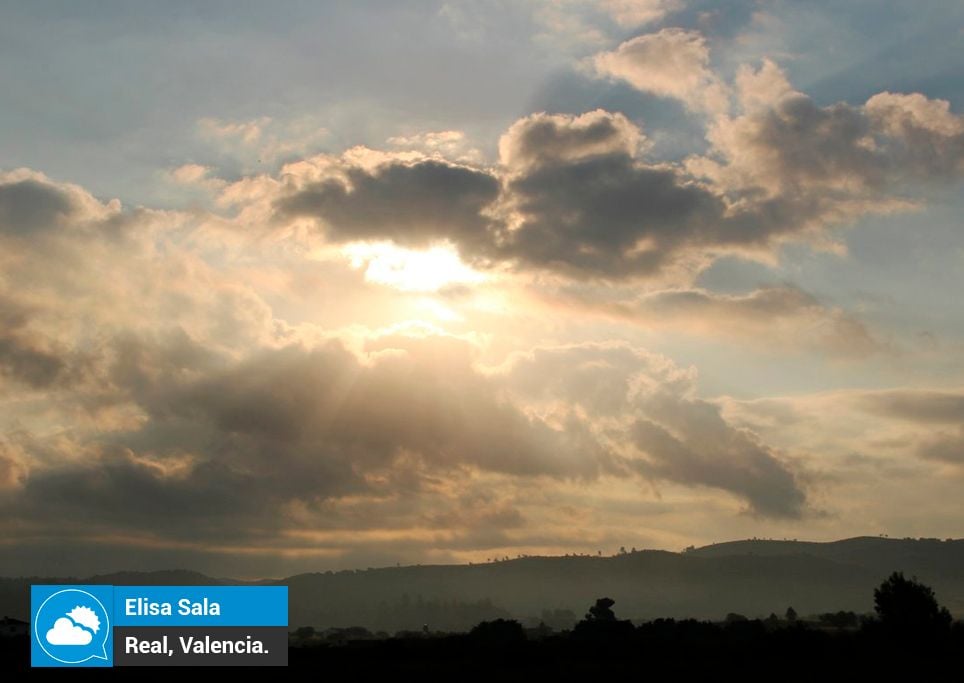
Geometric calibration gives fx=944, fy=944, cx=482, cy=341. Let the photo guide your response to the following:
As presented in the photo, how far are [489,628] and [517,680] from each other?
79.5m

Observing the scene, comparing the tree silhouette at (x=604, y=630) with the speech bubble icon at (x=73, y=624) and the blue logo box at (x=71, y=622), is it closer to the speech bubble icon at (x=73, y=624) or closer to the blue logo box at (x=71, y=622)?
the speech bubble icon at (x=73, y=624)

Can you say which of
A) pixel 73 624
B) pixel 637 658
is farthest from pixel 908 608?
pixel 73 624

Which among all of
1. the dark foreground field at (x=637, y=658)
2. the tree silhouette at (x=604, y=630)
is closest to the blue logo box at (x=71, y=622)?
the dark foreground field at (x=637, y=658)

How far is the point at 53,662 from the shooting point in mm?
88875

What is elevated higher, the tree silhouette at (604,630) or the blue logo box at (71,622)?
the blue logo box at (71,622)

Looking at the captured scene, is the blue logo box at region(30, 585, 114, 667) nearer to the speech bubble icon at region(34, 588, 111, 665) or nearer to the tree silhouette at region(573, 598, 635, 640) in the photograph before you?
the speech bubble icon at region(34, 588, 111, 665)

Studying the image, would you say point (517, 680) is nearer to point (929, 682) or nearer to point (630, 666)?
point (630, 666)

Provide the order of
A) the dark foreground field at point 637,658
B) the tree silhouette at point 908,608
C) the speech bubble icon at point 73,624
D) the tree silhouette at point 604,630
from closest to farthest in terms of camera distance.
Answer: the speech bubble icon at point 73,624 → the dark foreground field at point 637,658 → the tree silhouette at point 908,608 → the tree silhouette at point 604,630

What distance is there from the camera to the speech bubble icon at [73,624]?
289 feet

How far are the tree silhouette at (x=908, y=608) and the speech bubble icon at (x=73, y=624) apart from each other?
112 meters

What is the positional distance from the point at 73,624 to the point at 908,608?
123891mm

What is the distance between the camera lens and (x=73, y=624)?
88.2m

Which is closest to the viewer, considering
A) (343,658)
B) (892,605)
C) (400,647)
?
(343,658)

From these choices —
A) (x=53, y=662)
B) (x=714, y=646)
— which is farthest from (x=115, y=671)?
(x=714, y=646)
